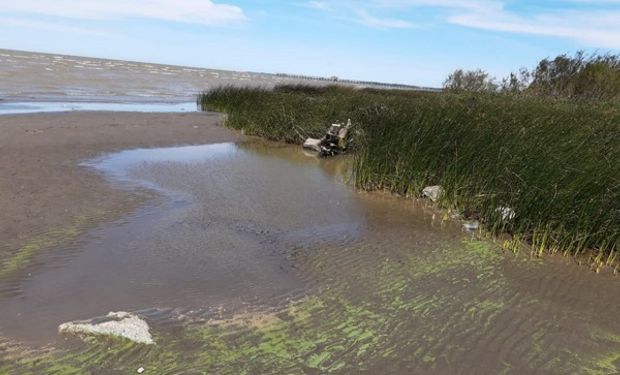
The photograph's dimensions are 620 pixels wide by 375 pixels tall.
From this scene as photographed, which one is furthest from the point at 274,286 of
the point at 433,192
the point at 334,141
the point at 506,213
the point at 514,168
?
the point at 334,141

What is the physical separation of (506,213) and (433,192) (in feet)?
5.67

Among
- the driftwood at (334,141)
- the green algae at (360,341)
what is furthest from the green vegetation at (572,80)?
the green algae at (360,341)

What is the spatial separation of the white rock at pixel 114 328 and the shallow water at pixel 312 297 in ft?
0.29

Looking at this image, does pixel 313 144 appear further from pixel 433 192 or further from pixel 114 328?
pixel 114 328

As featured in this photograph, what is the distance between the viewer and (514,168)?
7117 millimetres

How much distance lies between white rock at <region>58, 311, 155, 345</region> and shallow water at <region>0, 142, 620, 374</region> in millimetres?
89

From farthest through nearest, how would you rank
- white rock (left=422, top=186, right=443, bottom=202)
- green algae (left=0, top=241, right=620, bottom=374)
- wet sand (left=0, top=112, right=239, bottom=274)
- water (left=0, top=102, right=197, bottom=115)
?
water (left=0, top=102, right=197, bottom=115) → white rock (left=422, top=186, right=443, bottom=202) → wet sand (left=0, top=112, right=239, bottom=274) → green algae (left=0, top=241, right=620, bottom=374)

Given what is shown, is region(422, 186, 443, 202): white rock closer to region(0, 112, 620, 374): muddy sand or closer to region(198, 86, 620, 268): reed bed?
region(198, 86, 620, 268): reed bed

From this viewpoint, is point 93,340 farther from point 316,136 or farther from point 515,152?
point 316,136

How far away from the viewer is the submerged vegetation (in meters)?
6.12

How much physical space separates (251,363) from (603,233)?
4.61 metres

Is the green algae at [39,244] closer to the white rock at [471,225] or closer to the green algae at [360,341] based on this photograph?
the green algae at [360,341]

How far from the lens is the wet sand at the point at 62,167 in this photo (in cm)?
599

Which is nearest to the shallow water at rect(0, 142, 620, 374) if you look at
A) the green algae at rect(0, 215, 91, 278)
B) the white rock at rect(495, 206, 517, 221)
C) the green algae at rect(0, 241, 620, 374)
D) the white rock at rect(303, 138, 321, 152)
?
the green algae at rect(0, 241, 620, 374)
